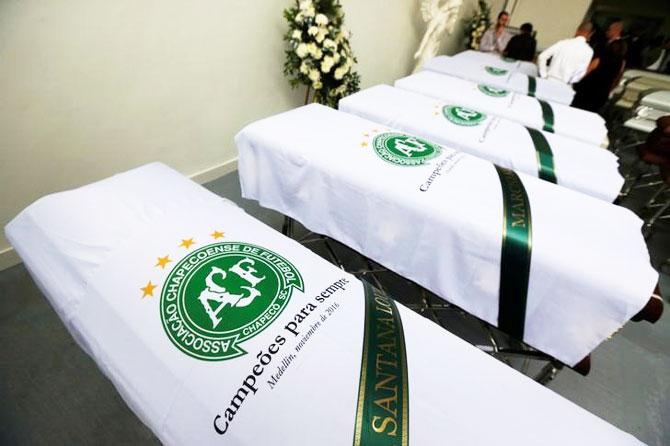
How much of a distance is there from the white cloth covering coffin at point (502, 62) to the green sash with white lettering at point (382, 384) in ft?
12.6

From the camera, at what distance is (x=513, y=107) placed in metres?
2.42

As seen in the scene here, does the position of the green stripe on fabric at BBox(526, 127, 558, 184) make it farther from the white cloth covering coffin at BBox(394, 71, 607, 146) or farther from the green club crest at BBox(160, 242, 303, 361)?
the green club crest at BBox(160, 242, 303, 361)

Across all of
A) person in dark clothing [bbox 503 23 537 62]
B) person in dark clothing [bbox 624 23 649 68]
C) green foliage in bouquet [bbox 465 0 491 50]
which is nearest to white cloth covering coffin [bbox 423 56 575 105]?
person in dark clothing [bbox 503 23 537 62]

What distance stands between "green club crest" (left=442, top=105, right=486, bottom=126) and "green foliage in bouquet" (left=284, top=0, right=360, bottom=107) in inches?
37.5

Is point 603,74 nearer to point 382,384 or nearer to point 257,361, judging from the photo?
point 382,384

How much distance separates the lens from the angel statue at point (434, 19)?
3.52 m

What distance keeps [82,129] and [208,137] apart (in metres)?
0.82

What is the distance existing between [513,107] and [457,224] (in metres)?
→ 1.69

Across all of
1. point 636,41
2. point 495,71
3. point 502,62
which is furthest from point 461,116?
point 636,41

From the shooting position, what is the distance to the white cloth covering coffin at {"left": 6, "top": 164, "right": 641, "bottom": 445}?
639 millimetres

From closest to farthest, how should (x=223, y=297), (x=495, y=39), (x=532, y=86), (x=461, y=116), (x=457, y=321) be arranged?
(x=223, y=297) → (x=457, y=321) → (x=461, y=116) → (x=532, y=86) → (x=495, y=39)

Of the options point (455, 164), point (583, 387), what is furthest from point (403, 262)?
point (583, 387)

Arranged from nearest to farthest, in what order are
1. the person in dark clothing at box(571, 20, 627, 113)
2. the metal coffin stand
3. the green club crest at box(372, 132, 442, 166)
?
1. the metal coffin stand
2. the green club crest at box(372, 132, 442, 166)
3. the person in dark clothing at box(571, 20, 627, 113)

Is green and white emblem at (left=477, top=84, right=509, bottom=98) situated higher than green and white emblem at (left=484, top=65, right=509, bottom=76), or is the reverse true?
green and white emblem at (left=484, top=65, right=509, bottom=76)
